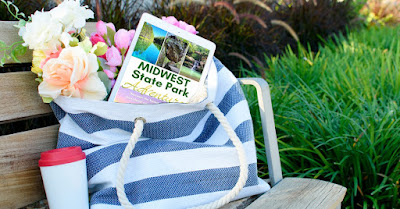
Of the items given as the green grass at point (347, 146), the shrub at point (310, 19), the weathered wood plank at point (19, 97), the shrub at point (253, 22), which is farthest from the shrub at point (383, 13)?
the weathered wood plank at point (19, 97)

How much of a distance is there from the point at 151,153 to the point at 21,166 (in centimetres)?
34

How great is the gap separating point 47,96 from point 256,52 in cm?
259

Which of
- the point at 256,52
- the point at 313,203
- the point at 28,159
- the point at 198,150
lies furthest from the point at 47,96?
the point at 256,52

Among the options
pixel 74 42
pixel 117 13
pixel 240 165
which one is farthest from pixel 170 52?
pixel 117 13

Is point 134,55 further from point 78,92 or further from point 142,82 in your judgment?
point 78,92

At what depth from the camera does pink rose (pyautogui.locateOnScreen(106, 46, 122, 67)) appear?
1.13 meters

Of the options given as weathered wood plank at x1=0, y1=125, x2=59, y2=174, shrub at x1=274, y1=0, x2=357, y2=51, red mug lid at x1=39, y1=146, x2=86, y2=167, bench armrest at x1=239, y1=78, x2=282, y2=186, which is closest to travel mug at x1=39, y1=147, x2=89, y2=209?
red mug lid at x1=39, y1=146, x2=86, y2=167

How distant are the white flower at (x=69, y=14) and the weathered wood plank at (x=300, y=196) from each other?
2.24ft

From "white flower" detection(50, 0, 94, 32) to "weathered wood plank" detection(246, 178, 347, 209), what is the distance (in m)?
0.68

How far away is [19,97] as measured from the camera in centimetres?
107

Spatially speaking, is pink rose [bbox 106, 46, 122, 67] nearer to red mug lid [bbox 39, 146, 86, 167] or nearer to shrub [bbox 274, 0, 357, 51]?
red mug lid [bbox 39, 146, 86, 167]

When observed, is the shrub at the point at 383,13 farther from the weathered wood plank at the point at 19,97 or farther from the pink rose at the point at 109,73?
the weathered wood plank at the point at 19,97

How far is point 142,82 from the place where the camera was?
3.77 ft

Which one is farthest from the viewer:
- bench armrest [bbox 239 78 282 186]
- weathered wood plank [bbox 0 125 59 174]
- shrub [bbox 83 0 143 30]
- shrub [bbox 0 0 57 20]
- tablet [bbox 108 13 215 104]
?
shrub [bbox 83 0 143 30]
